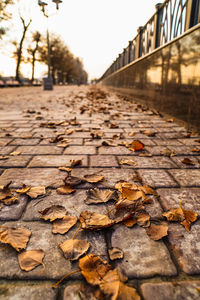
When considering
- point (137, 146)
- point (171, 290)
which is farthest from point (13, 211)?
point (137, 146)

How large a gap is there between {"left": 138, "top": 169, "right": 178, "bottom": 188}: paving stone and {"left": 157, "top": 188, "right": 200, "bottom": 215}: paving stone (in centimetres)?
9

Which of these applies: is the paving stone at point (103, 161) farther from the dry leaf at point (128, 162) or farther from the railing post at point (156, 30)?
the railing post at point (156, 30)

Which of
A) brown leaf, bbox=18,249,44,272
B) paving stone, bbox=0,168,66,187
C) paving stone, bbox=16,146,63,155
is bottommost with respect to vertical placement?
brown leaf, bbox=18,249,44,272

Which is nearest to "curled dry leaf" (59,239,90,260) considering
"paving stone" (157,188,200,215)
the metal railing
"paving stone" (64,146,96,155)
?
"paving stone" (157,188,200,215)

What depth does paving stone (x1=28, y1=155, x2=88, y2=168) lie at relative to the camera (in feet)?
6.71

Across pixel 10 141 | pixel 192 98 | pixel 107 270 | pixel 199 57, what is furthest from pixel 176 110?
pixel 107 270

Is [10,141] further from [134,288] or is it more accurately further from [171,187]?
[134,288]

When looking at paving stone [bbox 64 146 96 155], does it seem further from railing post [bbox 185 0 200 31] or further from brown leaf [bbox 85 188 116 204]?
railing post [bbox 185 0 200 31]

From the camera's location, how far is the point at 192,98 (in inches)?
122

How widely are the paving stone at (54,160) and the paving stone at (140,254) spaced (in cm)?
99

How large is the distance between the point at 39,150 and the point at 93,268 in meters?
1.74

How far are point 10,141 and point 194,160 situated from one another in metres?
2.29

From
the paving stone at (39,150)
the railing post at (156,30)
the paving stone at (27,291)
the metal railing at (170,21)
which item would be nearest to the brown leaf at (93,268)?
the paving stone at (27,291)

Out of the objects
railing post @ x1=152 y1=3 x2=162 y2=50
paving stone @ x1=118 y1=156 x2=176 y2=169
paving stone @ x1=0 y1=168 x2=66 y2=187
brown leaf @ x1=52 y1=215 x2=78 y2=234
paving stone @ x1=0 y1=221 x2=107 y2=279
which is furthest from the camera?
railing post @ x1=152 y1=3 x2=162 y2=50
